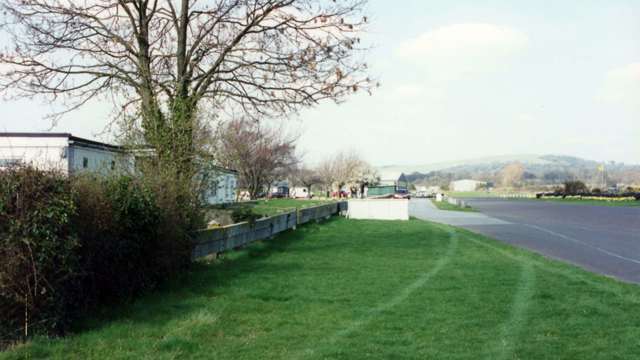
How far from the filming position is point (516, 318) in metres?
8.69

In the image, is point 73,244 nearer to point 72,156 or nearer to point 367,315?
point 367,315

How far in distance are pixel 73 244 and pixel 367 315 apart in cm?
373

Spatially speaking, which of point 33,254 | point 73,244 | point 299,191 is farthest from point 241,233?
point 299,191

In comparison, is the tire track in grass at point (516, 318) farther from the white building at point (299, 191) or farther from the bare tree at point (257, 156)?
the white building at point (299, 191)

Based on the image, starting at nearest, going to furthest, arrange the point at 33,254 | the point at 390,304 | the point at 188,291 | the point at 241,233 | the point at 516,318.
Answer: the point at 33,254 → the point at 516,318 → the point at 390,304 → the point at 188,291 → the point at 241,233

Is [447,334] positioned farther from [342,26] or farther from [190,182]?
[342,26]

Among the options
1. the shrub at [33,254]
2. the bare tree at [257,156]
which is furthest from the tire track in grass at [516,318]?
the bare tree at [257,156]

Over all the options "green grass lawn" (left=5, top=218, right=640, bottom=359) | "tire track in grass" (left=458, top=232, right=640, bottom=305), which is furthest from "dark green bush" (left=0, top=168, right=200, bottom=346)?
"tire track in grass" (left=458, top=232, right=640, bottom=305)

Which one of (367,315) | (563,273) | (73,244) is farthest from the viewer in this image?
(563,273)

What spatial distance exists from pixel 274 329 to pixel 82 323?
85.9 inches

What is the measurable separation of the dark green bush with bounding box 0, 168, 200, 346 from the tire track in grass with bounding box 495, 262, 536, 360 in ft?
15.1

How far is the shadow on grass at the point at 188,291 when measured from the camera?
324 inches

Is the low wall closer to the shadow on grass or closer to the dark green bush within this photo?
the shadow on grass

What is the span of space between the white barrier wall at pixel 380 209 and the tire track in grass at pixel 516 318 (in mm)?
24491
